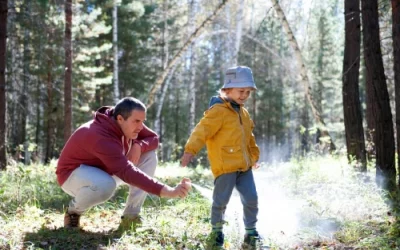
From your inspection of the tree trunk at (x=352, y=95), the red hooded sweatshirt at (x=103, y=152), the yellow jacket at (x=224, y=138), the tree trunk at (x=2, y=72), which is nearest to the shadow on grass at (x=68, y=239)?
the red hooded sweatshirt at (x=103, y=152)

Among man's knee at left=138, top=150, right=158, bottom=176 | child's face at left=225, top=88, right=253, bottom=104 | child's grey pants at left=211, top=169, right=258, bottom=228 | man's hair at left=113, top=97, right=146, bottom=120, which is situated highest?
child's face at left=225, top=88, right=253, bottom=104

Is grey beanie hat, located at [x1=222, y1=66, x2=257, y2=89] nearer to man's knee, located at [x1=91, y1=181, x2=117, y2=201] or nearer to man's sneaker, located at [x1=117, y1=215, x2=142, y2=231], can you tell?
man's knee, located at [x1=91, y1=181, x2=117, y2=201]

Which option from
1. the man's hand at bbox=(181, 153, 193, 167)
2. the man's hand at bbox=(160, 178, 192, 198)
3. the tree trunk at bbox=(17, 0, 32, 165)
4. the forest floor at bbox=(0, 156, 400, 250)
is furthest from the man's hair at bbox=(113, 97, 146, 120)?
the tree trunk at bbox=(17, 0, 32, 165)

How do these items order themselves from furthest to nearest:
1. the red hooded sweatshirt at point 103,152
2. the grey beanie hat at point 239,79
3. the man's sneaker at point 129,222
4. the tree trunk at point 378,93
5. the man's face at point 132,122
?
1. the tree trunk at point 378,93
2. the man's sneaker at point 129,222
3. the grey beanie hat at point 239,79
4. the man's face at point 132,122
5. the red hooded sweatshirt at point 103,152

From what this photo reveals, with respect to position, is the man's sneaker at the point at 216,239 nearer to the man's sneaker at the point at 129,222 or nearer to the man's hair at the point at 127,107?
the man's sneaker at the point at 129,222

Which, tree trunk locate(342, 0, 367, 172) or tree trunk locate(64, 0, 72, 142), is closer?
tree trunk locate(342, 0, 367, 172)

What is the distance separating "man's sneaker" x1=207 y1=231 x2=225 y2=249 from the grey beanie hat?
1.32m

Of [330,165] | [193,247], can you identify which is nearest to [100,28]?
[330,165]

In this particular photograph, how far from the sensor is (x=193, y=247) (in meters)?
3.66

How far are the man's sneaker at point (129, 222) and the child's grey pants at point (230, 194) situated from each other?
764 millimetres

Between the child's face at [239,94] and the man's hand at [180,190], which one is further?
the child's face at [239,94]

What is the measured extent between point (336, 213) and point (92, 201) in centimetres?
271

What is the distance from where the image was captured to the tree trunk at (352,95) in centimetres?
759

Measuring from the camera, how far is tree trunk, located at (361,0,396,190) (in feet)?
19.5
